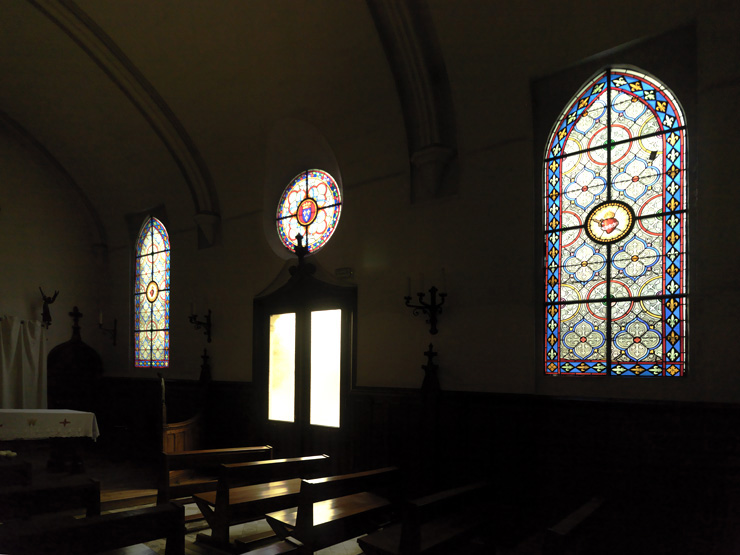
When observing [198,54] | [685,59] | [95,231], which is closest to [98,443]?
[95,231]

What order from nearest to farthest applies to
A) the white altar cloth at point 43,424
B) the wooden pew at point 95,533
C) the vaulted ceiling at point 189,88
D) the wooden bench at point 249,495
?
1. the wooden pew at point 95,533
2. the wooden bench at point 249,495
3. the vaulted ceiling at point 189,88
4. the white altar cloth at point 43,424

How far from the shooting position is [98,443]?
28.9 feet

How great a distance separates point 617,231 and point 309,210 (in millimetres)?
3766

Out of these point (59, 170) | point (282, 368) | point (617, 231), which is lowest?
point (282, 368)

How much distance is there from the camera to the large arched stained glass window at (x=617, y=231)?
159 inches

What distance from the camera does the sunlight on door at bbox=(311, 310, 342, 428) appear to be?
6000mm

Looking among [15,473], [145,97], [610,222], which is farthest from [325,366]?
[145,97]

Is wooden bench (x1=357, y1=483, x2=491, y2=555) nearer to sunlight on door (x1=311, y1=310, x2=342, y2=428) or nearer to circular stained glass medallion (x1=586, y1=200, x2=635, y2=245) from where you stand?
circular stained glass medallion (x1=586, y1=200, x2=635, y2=245)

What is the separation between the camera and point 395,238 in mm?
5559

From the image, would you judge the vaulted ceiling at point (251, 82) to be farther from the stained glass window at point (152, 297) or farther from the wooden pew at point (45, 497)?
the wooden pew at point (45, 497)

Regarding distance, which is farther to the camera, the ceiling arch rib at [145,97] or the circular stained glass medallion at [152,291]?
the circular stained glass medallion at [152,291]

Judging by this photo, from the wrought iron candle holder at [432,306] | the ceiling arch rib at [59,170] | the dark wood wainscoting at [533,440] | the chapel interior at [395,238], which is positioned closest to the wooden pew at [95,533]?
the chapel interior at [395,238]

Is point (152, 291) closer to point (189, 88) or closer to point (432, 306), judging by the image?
point (189, 88)

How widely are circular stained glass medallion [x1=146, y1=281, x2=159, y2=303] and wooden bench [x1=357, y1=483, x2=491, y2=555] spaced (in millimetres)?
6665
